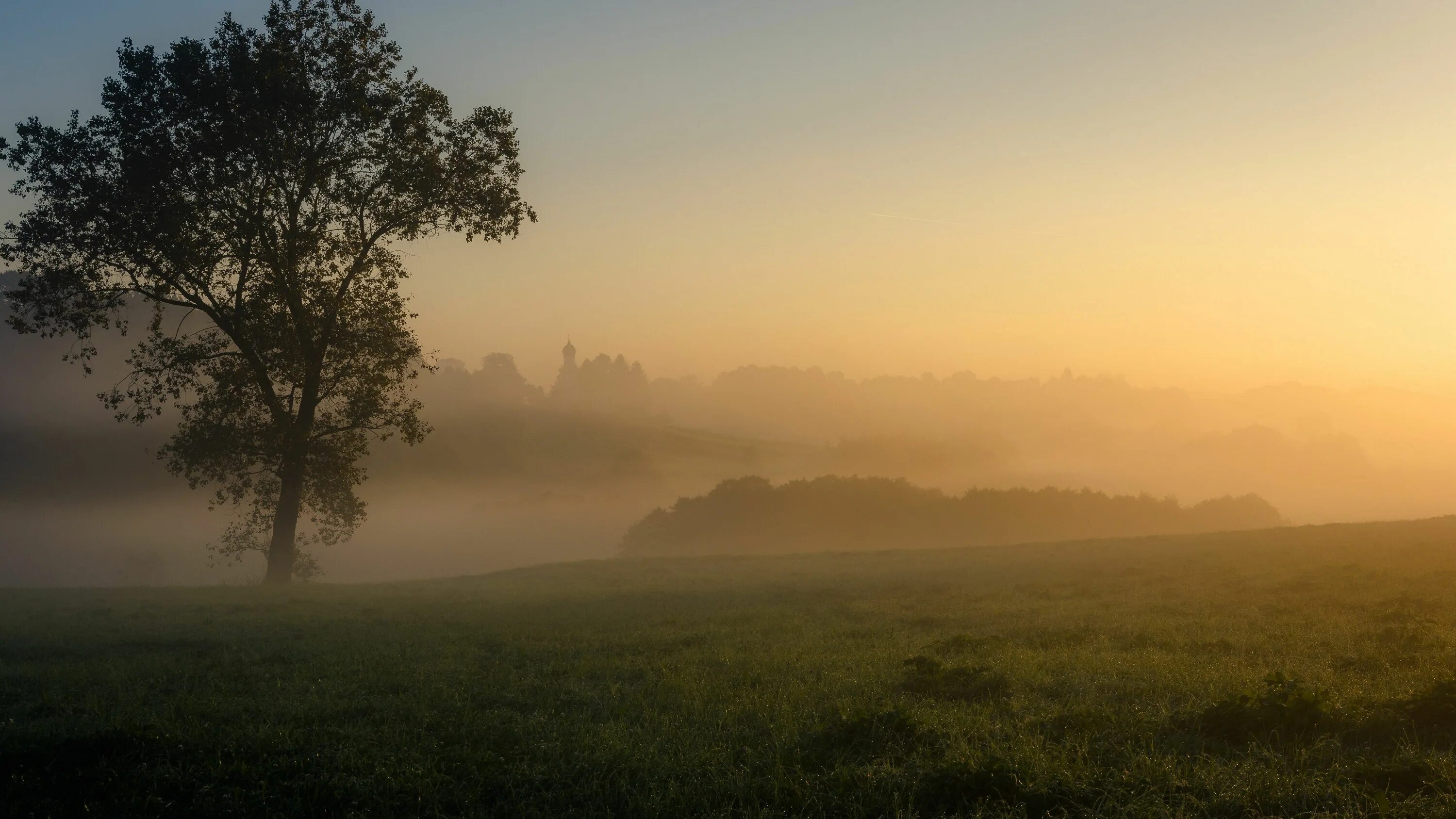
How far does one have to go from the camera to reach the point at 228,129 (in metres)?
31.1

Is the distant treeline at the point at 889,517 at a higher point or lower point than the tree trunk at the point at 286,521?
lower

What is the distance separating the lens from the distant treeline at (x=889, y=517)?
128 m

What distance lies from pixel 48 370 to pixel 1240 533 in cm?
14454

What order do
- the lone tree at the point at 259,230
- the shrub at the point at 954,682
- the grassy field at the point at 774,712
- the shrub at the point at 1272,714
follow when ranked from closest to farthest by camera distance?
the grassy field at the point at 774,712, the shrub at the point at 1272,714, the shrub at the point at 954,682, the lone tree at the point at 259,230

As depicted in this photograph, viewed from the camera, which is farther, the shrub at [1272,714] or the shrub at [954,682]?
the shrub at [954,682]

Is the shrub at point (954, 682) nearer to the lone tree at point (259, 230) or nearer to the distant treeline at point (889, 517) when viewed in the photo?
the lone tree at point (259, 230)

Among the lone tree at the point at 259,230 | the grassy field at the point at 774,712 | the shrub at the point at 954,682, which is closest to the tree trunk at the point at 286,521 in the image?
the lone tree at the point at 259,230

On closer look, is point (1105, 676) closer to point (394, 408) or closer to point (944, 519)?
point (394, 408)

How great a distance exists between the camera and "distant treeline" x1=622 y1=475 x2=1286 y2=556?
12800cm

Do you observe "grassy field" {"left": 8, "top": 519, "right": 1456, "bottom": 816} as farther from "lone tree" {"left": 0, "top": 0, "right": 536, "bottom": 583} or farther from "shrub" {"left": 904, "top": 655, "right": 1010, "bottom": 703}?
"lone tree" {"left": 0, "top": 0, "right": 536, "bottom": 583}

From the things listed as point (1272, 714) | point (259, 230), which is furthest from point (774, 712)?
point (259, 230)

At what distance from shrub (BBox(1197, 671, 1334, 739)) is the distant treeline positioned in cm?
11794

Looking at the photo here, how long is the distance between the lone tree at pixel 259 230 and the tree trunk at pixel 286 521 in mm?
90

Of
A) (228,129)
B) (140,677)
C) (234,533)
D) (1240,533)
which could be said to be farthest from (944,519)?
(140,677)
